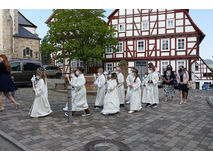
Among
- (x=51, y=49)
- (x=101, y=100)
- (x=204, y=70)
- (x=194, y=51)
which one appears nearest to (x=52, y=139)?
(x=101, y=100)

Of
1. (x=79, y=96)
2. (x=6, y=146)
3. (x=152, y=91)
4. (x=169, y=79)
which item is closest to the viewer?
(x=6, y=146)

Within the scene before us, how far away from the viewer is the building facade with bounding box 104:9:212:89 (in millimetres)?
24781

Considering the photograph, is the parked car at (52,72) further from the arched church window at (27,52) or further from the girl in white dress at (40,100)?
the girl in white dress at (40,100)

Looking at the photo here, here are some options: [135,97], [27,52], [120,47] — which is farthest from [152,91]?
[27,52]

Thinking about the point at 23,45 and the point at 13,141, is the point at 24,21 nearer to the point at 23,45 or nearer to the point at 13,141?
the point at 23,45

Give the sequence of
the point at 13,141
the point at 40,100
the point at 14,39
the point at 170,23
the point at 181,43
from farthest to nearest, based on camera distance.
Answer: the point at 14,39, the point at 170,23, the point at 181,43, the point at 40,100, the point at 13,141

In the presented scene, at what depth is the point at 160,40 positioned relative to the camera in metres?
26.1

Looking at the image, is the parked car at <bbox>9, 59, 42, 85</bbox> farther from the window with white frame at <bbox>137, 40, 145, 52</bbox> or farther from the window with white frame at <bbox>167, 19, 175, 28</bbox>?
the window with white frame at <bbox>167, 19, 175, 28</bbox>

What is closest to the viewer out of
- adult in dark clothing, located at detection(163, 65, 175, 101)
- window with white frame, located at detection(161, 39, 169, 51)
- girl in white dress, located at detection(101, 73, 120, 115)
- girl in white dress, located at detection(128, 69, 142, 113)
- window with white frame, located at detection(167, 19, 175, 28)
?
girl in white dress, located at detection(101, 73, 120, 115)

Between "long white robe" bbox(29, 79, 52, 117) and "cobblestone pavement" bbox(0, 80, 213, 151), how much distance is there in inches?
9.4

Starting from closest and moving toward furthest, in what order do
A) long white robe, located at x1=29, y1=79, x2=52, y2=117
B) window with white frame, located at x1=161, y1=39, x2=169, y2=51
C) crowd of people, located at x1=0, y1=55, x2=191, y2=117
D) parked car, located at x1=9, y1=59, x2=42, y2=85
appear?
1. long white robe, located at x1=29, y1=79, x2=52, y2=117
2. crowd of people, located at x1=0, y1=55, x2=191, y2=117
3. parked car, located at x1=9, y1=59, x2=42, y2=85
4. window with white frame, located at x1=161, y1=39, x2=169, y2=51

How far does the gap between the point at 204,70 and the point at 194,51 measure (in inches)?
142

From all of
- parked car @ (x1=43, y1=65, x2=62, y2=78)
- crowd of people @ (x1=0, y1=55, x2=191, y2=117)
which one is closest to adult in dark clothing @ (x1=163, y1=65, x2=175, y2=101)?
crowd of people @ (x1=0, y1=55, x2=191, y2=117)

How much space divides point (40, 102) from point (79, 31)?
17.9 meters
